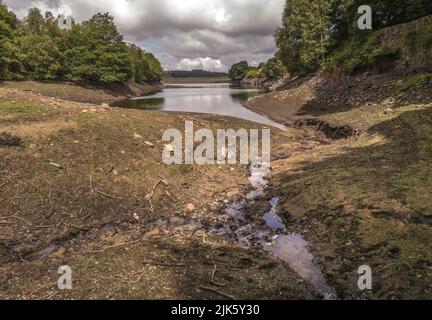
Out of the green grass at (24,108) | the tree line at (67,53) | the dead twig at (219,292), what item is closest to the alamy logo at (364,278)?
the dead twig at (219,292)

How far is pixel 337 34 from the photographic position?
1945 inches

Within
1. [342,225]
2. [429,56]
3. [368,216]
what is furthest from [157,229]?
[429,56]

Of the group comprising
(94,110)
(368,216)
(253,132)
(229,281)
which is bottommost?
(229,281)

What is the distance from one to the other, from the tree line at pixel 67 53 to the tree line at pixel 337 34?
28387 mm

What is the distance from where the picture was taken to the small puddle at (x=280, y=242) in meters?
7.72

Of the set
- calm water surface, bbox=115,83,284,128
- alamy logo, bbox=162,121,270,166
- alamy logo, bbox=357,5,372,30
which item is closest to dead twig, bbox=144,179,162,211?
alamy logo, bbox=162,121,270,166

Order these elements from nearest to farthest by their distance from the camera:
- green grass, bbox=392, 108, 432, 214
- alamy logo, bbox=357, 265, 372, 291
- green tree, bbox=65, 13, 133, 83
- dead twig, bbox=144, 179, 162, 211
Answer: alamy logo, bbox=357, 265, 372, 291, green grass, bbox=392, 108, 432, 214, dead twig, bbox=144, 179, 162, 211, green tree, bbox=65, 13, 133, 83

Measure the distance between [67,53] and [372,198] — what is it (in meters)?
59.2

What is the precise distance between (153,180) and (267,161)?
22.9ft

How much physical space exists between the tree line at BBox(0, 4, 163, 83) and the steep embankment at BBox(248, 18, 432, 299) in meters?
45.9

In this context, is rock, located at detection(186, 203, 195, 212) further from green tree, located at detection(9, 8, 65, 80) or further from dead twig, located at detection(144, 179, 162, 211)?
green tree, located at detection(9, 8, 65, 80)

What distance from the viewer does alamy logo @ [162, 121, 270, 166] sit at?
1564 centimetres

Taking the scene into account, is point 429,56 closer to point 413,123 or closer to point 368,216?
point 413,123

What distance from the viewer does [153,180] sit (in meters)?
12.8
